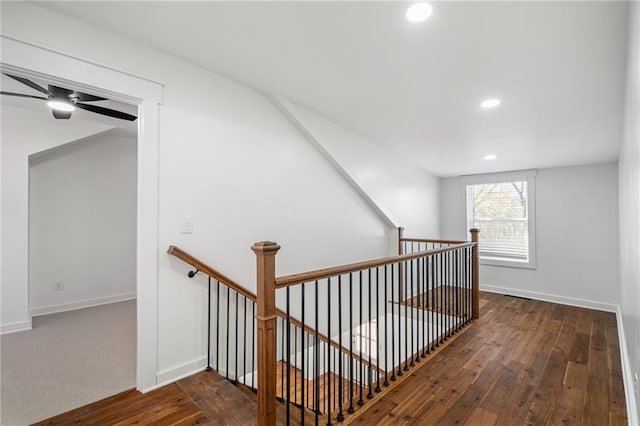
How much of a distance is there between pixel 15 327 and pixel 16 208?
127cm

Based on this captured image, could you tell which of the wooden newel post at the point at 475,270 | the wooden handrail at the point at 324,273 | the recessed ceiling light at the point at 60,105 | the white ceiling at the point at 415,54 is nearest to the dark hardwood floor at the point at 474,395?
the wooden newel post at the point at 475,270

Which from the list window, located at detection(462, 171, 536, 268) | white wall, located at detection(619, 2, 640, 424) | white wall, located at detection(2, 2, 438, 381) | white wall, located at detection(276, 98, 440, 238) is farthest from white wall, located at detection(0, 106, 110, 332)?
window, located at detection(462, 171, 536, 268)

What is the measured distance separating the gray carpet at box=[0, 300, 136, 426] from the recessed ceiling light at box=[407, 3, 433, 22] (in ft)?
9.67

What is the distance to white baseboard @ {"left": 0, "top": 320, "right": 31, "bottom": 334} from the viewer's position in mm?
3008

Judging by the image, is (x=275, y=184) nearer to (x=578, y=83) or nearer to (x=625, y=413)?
(x=578, y=83)

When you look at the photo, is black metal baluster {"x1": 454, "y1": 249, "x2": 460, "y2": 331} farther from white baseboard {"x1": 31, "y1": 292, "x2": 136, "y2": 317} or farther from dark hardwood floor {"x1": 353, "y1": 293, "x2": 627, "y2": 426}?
white baseboard {"x1": 31, "y1": 292, "x2": 136, "y2": 317}

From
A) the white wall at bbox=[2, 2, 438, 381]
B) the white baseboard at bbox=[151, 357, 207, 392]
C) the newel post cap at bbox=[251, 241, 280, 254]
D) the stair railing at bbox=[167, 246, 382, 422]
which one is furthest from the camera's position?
the stair railing at bbox=[167, 246, 382, 422]

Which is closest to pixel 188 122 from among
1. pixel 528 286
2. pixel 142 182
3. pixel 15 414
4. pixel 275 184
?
pixel 142 182

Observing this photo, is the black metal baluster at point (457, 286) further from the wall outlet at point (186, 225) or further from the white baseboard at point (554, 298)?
the wall outlet at point (186, 225)

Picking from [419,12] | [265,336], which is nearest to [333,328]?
[265,336]

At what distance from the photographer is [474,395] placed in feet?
6.61

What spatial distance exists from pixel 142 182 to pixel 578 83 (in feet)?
10.7

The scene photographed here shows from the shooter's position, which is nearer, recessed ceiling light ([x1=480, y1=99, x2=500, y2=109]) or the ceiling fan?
the ceiling fan

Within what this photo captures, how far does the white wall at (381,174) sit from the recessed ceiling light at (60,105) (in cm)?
184
